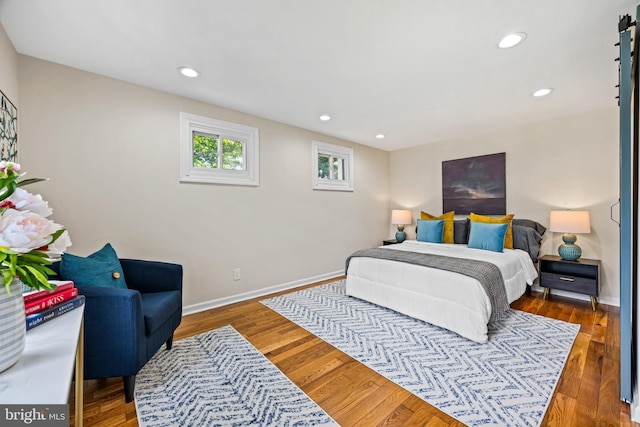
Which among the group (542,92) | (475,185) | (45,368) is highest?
(542,92)

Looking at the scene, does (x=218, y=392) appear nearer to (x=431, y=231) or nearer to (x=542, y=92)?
(x=431, y=231)

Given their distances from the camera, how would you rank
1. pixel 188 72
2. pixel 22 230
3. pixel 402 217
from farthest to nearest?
pixel 402 217 < pixel 188 72 < pixel 22 230

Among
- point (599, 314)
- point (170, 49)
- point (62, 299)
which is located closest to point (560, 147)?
point (599, 314)

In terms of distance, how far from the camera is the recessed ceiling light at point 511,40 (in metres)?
1.83

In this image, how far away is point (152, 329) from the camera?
1705 millimetres

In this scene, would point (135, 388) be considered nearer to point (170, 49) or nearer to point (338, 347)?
point (338, 347)

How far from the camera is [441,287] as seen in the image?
2.44 m

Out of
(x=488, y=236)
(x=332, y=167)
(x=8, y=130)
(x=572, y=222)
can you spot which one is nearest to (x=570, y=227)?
(x=572, y=222)

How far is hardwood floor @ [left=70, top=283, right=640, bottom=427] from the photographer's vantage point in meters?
1.46

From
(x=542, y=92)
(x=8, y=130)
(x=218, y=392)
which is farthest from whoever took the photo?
(x=542, y=92)

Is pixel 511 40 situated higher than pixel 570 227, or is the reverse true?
pixel 511 40

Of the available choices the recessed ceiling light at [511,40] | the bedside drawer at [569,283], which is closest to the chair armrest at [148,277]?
the recessed ceiling light at [511,40]

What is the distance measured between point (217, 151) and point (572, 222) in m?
4.21

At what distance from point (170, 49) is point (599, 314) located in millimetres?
4750
